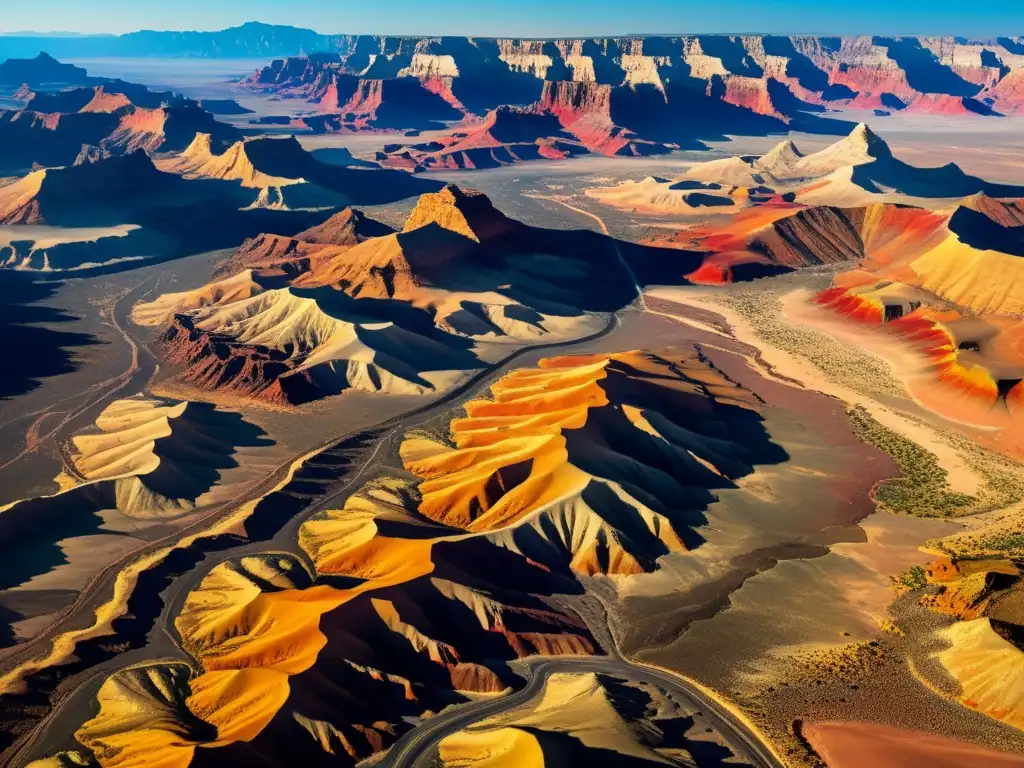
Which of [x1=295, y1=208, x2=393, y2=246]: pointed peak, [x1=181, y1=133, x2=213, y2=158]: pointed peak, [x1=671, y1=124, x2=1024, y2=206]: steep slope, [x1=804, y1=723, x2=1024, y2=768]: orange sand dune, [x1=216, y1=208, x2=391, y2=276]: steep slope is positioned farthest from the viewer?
[x1=181, y1=133, x2=213, y2=158]: pointed peak

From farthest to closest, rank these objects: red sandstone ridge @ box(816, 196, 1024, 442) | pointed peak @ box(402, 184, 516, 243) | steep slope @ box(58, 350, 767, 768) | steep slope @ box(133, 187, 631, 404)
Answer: pointed peak @ box(402, 184, 516, 243) < steep slope @ box(133, 187, 631, 404) < red sandstone ridge @ box(816, 196, 1024, 442) < steep slope @ box(58, 350, 767, 768)

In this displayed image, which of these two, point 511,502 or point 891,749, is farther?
point 511,502

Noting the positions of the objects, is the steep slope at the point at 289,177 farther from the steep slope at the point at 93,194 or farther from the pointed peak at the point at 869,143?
the pointed peak at the point at 869,143

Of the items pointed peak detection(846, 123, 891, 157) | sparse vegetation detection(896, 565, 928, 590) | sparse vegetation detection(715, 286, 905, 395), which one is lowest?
sparse vegetation detection(896, 565, 928, 590)

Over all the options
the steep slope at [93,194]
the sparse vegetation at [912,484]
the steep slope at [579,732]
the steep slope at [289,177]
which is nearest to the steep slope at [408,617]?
the steep slope at [579,732]

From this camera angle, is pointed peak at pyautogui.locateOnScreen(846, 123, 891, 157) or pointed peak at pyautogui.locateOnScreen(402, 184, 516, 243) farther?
pointed peak at pyautogui.locateOnScreen(846, 123, 891, 157)

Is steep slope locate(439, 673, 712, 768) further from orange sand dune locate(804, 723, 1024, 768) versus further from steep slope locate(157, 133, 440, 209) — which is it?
steep slope locate(157, 133, 440, 209)

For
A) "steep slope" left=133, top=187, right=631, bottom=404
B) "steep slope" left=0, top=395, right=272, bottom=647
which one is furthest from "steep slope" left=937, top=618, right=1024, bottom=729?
"steep slope" left=133, top=187, right=631, bottom=404

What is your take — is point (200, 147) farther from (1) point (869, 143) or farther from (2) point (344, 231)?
(1) point (869, 143)

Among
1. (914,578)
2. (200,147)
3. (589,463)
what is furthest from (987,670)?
(200,147)
